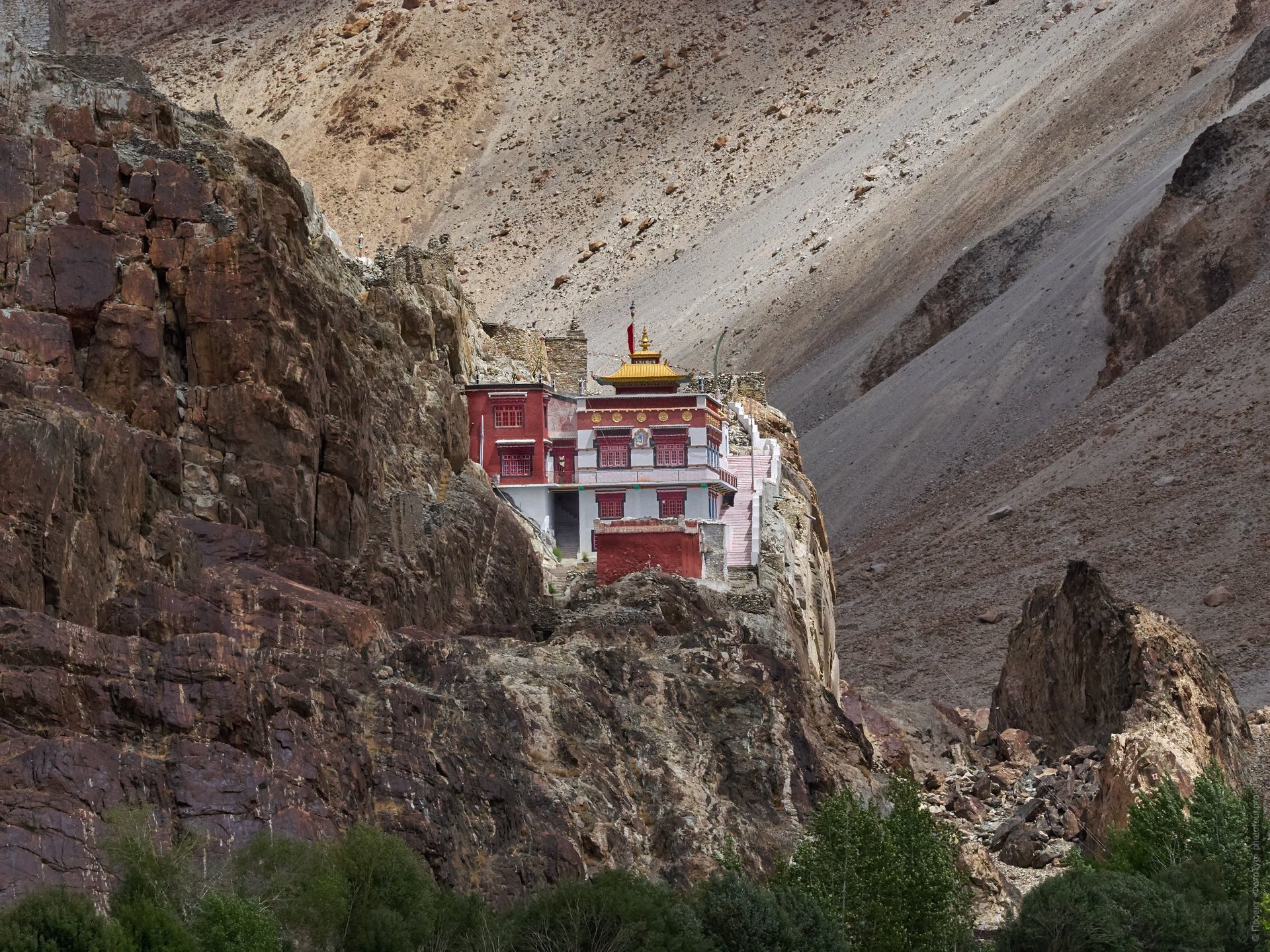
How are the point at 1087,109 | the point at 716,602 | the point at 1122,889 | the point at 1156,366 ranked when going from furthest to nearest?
the point at 1087,109, the point at 1156,366, the point at 716,602, the point at 1122,889

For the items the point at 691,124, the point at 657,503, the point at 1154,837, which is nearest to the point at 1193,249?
the point at 691,124

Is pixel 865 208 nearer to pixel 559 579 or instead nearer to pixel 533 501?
pixel 533 501

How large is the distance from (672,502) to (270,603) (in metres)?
19.1

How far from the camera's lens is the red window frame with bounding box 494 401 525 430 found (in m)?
57.2

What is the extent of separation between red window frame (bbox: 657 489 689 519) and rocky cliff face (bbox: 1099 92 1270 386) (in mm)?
55271

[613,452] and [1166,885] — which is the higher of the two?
[613,452]

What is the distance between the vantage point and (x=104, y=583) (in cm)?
3738

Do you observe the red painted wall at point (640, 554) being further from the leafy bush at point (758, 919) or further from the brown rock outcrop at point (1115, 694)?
the leafy bush at point (758, 919)

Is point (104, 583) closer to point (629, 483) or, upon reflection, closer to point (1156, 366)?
point (629, 483)

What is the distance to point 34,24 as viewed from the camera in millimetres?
47125

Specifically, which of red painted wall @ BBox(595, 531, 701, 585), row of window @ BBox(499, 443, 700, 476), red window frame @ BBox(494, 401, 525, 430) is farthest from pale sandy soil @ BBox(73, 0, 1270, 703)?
red painted wall @ BBox(595, 531, 701, 585)

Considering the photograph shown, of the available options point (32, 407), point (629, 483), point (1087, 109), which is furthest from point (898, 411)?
point (32, 407)

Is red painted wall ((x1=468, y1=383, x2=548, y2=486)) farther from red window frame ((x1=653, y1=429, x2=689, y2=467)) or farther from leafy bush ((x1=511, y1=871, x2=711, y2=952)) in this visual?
leafy bush ((x1=511, y1=871, x2=711, y2=952))

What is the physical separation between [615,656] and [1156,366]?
63.6 meters
